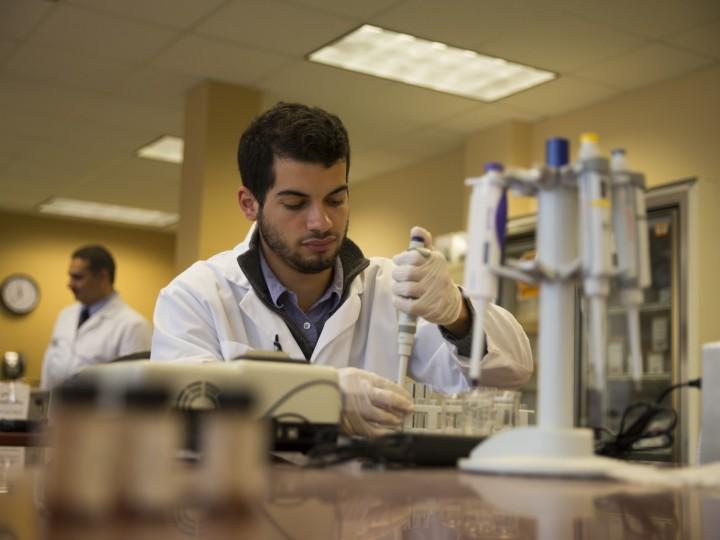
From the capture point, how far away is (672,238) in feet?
13.9

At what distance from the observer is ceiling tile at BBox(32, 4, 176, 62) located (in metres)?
4.19

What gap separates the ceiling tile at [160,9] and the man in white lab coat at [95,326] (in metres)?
1.47

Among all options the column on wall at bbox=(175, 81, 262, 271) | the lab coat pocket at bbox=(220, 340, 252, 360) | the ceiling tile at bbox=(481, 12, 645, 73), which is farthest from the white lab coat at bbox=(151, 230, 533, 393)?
the column on wall at bbox=(175, 81, 262, 271)

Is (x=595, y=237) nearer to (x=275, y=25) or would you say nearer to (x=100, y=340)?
(x=275, y=25)

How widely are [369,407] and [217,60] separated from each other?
3.67 metres

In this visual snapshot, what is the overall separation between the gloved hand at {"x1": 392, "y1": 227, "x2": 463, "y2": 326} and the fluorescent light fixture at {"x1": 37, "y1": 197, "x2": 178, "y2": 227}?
703cm

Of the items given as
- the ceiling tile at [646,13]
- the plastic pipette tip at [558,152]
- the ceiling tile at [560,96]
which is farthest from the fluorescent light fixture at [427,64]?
the plastic pipette tip at [558,152]

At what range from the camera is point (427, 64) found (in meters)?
4.62

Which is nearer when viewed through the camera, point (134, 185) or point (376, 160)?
point (376, 160)

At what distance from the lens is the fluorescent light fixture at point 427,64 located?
14.3 feet

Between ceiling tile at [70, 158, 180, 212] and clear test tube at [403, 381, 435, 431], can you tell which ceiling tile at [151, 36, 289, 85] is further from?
clear test tube at [403, 381, 435, 431]

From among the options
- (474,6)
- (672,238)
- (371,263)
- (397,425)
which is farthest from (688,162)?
(397,425)

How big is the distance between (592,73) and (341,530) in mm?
4319

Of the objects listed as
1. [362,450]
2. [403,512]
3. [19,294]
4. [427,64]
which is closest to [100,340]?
[427,64]
